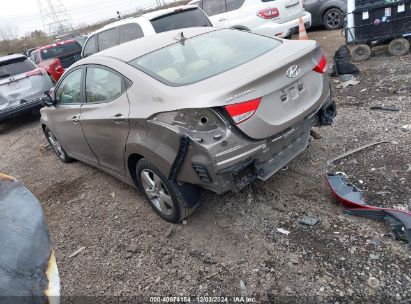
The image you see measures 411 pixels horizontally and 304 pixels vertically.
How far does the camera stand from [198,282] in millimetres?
2799

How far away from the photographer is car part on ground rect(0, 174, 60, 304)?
5.32 ft

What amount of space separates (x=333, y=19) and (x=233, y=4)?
3.21 meters

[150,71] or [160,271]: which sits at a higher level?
[150,71]

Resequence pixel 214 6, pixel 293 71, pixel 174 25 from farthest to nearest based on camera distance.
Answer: pixel 214 6 → pixel 174 25 → pixel 293 71

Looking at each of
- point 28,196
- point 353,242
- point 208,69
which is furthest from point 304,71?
point 28,196

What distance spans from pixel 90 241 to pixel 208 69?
6.76 feet

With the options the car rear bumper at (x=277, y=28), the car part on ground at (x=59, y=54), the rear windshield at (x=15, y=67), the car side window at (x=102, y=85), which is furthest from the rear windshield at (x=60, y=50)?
the car side window at (x=102, y=85)

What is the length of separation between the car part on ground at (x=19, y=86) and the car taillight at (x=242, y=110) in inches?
267

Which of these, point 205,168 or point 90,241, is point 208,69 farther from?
point 90,241

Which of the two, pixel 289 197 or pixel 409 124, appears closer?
pixel 289 197

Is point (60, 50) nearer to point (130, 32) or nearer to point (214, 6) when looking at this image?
point (214, 6)

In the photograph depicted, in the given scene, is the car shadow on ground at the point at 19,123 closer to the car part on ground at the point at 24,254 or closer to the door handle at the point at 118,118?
the door handle at the point at 118,118

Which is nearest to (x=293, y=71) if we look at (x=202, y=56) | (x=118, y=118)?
(x=202, y=56)

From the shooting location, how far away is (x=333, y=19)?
34.9 feet
